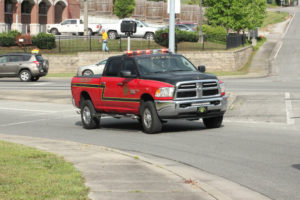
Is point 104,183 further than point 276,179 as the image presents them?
No

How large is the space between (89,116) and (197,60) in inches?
1206

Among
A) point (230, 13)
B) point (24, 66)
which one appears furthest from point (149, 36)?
point (24, 66)

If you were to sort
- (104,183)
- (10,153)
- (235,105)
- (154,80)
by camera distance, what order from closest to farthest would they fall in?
(104,183)
(10,153)
(154,80)
(235,105)

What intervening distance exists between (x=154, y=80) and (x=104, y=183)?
21.6 feet

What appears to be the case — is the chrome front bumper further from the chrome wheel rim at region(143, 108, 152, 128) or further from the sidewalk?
the sidewalk

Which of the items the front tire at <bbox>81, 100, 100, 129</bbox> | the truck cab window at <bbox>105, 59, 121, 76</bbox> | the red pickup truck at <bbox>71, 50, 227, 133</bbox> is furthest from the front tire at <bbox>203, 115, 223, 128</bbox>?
the front tire at <bbox>81, 100, 100, 129</bbox>

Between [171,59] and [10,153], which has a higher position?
[171,59]

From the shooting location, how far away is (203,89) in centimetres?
1536

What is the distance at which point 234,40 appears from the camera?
2061 inches

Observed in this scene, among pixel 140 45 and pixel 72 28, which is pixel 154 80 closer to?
pixel 140 45

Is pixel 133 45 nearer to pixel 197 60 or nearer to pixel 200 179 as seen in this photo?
pixel 197 60

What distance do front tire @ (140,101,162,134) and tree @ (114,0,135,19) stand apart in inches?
2749

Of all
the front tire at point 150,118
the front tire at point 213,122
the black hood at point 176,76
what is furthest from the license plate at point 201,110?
the front tire at point 213,122

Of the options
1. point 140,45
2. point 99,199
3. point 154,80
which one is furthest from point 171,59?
point 140,45
